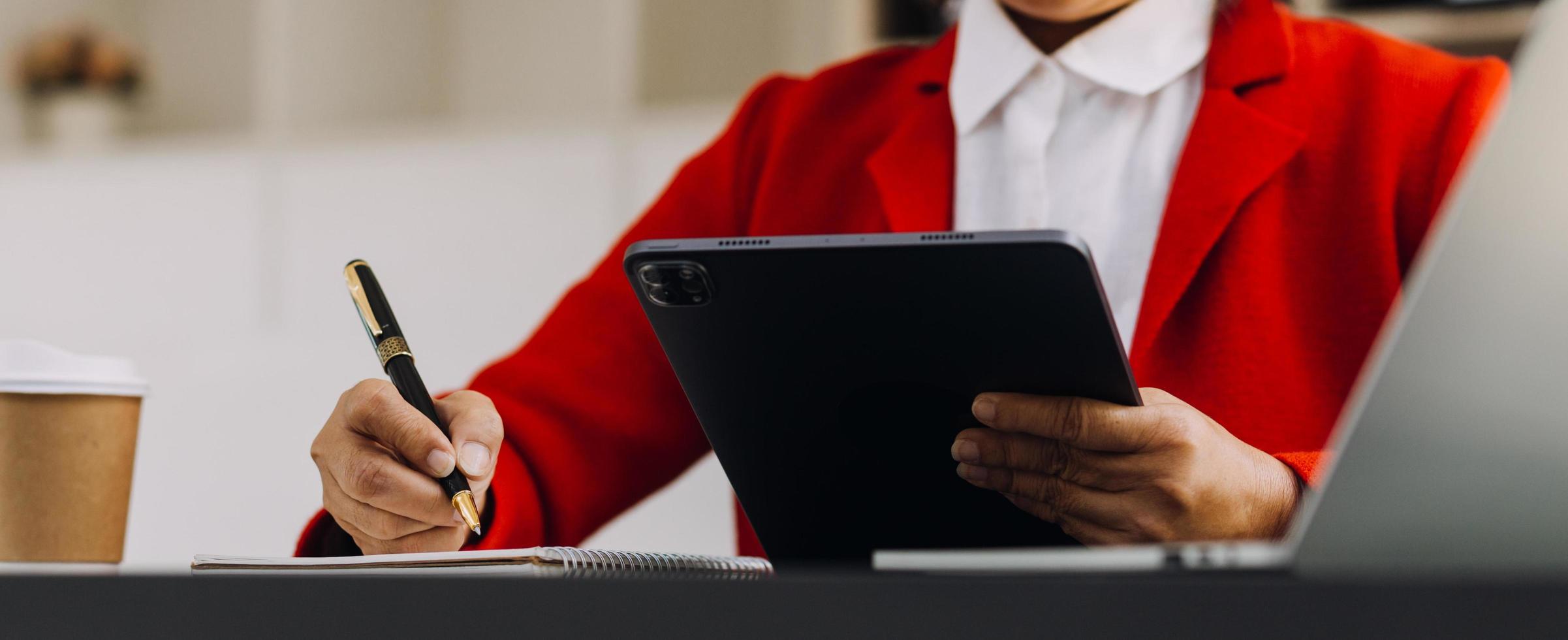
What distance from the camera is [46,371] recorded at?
642mm

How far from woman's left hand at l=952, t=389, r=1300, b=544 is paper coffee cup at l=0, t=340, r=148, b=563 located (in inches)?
17.9

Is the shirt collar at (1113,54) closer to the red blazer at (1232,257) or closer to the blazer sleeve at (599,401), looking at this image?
the red blazer at (1232,257)

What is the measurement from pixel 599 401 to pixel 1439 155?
0.73 metres

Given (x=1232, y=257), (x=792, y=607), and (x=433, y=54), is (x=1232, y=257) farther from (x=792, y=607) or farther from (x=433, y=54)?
(x=433, y=54)

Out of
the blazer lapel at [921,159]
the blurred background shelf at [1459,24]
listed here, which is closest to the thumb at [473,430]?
the blazer lapel at [921,159]

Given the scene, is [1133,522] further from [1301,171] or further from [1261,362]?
[1301,171]

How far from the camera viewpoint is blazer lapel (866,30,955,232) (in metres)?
1.10

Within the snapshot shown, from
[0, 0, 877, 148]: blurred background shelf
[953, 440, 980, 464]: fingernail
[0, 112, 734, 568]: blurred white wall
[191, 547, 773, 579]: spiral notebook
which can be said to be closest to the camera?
[191, 547, 773, 579]: spiral notebook

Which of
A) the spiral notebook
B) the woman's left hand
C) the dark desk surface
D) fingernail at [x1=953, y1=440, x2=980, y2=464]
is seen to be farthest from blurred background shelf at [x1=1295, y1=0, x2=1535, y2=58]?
the dark desk surface

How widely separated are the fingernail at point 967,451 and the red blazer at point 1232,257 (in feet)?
1.26

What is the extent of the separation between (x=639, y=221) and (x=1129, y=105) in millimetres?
486

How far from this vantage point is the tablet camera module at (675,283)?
0.56 meters

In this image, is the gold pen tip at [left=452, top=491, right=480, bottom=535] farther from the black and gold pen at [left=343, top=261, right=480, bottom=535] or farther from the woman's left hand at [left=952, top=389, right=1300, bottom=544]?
the woman's left hand at [left=952, top=389, right=1300, bottom=544]

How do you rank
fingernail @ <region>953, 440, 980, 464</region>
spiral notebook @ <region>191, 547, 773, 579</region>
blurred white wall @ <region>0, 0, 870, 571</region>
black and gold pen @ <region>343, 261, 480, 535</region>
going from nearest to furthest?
spiral notebook @ <region>191, 547, 773, 579</region>
fingernail @ <region>953, 440, 980, 464</region>
black and gold pen @ <region>343, 261, 480, 535</region>
blurred white wall @ <region>0, 0, 870, 571</region>
